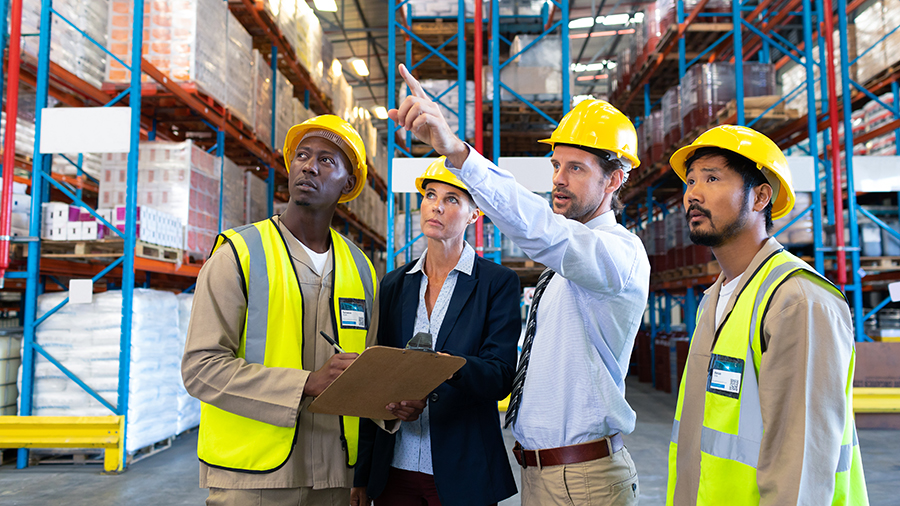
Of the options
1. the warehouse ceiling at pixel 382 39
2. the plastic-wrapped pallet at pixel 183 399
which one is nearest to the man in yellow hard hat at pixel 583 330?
the plastic-wrapped pallet at pixel 183 399

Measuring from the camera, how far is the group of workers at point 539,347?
1.35 m

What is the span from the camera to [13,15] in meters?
5.55

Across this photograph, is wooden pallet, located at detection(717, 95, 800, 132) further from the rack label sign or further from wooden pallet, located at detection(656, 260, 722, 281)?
the rack label sign

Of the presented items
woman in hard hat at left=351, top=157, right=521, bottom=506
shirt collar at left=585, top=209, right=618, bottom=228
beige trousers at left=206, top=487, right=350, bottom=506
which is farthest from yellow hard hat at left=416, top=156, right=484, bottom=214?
beige trousers at left=206, top=487, right=350, bottom=506

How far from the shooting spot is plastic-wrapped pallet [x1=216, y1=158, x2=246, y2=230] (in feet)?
24.4

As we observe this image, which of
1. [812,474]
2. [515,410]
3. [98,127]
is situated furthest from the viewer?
[98,127]

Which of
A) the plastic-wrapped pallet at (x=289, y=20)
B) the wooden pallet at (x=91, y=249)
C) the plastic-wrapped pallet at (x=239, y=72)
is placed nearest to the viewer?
the wooden pallet at (x=91, y=249)

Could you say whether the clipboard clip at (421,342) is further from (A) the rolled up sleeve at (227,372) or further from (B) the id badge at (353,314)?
(B) the id badge at (353,314)

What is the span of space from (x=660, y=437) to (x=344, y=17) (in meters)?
13.2

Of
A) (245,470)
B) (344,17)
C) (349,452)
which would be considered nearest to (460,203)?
(349,452)

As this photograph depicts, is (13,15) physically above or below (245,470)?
above

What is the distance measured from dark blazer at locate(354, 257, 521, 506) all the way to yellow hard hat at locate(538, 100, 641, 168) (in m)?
0.66

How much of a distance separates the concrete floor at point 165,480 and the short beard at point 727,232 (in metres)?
3.34

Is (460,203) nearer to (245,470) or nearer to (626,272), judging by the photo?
(626,272)
